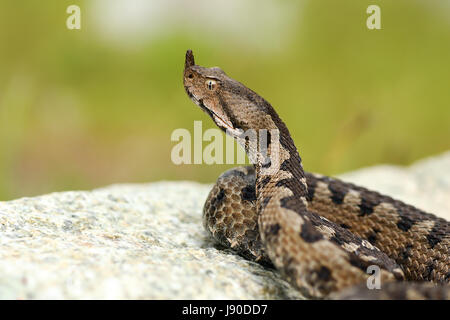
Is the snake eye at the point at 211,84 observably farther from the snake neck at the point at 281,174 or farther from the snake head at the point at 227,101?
the snake neck at the point at 281,174

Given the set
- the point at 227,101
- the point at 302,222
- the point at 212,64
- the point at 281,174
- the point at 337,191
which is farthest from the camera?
the point at 212,64

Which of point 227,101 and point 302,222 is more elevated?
point 227,101

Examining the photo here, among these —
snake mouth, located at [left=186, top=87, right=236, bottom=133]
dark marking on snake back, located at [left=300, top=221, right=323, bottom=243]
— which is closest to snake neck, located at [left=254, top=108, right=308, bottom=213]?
snake mouth, located at [left=186, top=87, right=236, bottom=133]

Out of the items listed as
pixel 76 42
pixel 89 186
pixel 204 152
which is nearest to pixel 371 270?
pixel 204 152

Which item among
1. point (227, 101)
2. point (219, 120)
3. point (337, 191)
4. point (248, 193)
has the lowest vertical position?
point (337, 191)

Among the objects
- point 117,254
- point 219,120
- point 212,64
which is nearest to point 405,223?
point 219,120

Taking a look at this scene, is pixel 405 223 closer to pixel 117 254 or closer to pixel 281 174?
pixel 281 174

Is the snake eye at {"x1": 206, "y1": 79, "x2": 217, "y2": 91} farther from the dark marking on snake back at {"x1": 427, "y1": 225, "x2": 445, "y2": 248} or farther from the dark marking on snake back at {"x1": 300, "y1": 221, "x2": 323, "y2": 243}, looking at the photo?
the dark marking on snake back at {"x1": 427, "y1": 225, "x2": 445, "y2": 248}
